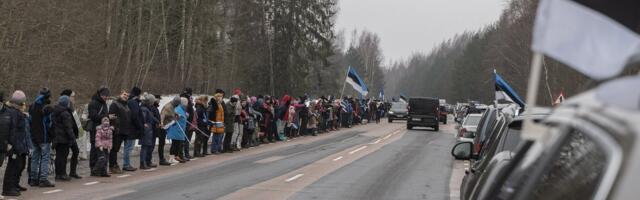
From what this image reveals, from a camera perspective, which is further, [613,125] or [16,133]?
[16,133]

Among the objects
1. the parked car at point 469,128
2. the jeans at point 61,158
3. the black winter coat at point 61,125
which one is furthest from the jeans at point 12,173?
the parked car at point 469,128

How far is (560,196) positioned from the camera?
2750 mm

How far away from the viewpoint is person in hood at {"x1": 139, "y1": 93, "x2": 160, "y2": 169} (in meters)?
15.9

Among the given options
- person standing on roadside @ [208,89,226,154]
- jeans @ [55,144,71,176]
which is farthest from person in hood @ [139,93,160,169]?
person standing on roadside @ [208,89,226,154]

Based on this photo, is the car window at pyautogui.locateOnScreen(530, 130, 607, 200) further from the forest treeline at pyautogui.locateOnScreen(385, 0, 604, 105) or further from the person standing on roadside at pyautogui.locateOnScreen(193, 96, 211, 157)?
the person standing on roadside at pyautogui.locateOnScreen(193, 96, 211, 157)

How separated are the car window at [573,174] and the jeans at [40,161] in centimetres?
1067

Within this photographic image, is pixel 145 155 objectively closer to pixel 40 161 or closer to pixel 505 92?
pixel 40 161

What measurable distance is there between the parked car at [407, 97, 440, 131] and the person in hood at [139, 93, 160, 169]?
2749 cm

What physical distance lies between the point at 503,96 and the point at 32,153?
7496 mm

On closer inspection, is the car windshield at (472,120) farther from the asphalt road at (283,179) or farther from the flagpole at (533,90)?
the flagpole at (533,90)

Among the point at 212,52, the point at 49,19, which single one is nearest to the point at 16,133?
the point at 49,19

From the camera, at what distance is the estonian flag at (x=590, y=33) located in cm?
179

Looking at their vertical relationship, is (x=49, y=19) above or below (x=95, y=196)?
above

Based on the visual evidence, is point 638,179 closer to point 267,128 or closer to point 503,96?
point 503,96
